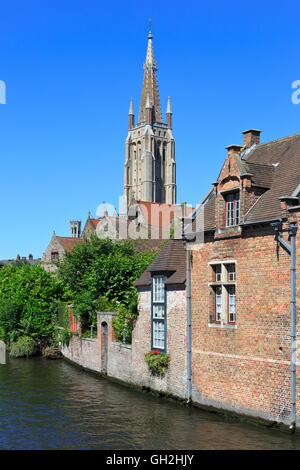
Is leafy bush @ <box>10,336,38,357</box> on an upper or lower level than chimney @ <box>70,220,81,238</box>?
lower

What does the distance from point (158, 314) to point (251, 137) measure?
29.7 ft

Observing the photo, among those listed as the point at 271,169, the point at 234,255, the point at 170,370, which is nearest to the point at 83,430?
the point at 170,370

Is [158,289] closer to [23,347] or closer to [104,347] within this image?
[104,347]

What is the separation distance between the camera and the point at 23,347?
3888cm

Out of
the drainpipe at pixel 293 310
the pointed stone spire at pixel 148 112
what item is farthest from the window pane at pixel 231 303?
the pointed stone spire at pixel 148 112

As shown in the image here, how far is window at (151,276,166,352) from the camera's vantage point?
77.8 feet

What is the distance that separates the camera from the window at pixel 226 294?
65.9ft

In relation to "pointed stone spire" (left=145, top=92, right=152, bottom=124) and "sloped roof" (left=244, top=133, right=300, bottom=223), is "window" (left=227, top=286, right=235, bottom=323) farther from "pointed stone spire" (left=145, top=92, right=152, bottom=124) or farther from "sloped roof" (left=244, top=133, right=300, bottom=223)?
"pointed stone spire" (left=145, top=92, right=152, bottom=124)

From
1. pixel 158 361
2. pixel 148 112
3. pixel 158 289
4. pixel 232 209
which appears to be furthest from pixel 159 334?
pixel 148 112

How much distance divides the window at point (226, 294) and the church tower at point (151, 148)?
356 ft

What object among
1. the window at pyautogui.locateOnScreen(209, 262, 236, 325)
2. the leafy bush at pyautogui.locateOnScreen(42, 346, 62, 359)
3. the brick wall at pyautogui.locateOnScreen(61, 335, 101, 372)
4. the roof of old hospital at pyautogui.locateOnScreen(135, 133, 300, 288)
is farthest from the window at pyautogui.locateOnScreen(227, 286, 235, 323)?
the leafy bush at pyautogui.locateOnScreen(42, 346, 62, 359)

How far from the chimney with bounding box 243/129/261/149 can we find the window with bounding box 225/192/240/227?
4.52 m

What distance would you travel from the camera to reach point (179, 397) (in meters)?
22.3
